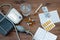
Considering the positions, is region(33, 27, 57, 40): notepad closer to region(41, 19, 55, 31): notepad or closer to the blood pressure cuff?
region(41, 19, 55, 31): notepad

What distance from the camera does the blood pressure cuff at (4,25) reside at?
1.55 m

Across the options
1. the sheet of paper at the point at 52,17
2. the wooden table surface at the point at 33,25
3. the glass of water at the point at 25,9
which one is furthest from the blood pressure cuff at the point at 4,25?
the sheet of paper at the point at 52,17

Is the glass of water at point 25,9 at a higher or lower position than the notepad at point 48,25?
higher

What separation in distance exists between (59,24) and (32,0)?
324mm

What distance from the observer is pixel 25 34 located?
1578 millimetres

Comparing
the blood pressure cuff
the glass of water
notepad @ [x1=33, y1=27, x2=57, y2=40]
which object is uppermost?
the glass of water

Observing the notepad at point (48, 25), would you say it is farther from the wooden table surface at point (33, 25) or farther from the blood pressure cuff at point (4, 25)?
the blood pressure cuff at point (4, 25)

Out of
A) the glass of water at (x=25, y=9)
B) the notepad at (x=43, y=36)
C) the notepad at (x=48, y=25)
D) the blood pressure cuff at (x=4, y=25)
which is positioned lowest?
the notepad at (x=43, y=36)

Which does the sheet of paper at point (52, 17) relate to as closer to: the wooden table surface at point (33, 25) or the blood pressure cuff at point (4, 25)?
the wooden table surface at point (33, 25)

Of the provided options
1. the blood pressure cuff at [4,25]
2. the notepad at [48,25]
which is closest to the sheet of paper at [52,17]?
the notepad at [48,25]

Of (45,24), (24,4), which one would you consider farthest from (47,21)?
(24,4)

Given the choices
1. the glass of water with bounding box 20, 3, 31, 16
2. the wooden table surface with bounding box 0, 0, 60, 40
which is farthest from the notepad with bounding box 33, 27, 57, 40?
the glass of water with bounding box 20, 3, 31, 16

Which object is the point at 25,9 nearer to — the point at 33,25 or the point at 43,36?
the point at 33,25

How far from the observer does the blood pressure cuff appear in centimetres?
155
